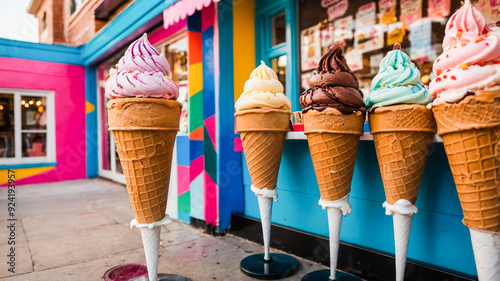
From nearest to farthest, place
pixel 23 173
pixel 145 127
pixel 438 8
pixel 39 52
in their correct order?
pixel 145 127, pixel 438 8, pixel 23 173, pixel 39 52

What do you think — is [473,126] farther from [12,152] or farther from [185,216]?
[12,152]

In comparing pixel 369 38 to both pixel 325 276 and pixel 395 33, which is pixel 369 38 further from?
pixel 325 276

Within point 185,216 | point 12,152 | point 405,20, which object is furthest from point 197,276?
point 12,152

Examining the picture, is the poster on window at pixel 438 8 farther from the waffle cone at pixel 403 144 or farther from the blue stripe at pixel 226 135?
the blue stripe at pixel 226 135

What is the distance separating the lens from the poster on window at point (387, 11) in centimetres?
320

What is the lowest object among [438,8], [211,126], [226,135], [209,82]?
[226,135]

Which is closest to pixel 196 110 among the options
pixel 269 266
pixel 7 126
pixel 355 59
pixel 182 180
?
pixel 182 180

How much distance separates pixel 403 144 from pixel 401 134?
0.20 feet

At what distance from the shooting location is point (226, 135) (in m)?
3.64

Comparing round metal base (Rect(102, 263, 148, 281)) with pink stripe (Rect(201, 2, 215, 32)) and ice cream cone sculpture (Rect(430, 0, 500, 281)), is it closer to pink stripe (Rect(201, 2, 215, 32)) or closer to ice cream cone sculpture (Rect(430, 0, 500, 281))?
ice cream cone sculpture (Rect(430, 0, 500, 281))

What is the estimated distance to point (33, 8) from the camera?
12.5m

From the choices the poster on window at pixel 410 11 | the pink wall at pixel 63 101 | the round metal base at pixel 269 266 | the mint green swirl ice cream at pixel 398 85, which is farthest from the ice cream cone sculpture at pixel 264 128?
the pink wall at pixel 63 101

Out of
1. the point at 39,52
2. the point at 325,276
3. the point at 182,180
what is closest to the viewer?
the point at 325,276

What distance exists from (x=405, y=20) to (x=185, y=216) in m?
3.39
